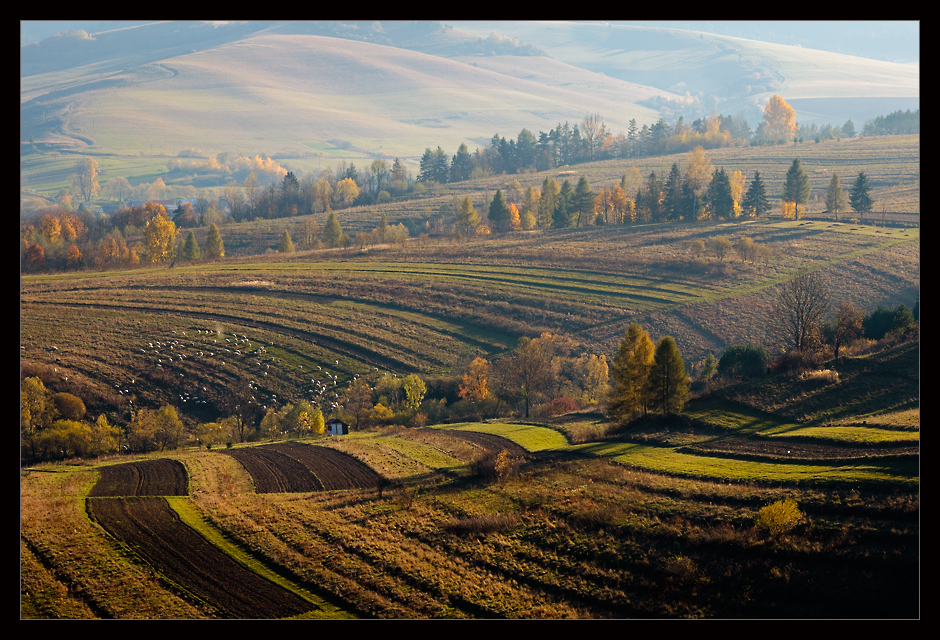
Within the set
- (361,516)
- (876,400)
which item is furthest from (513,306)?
(361,516)

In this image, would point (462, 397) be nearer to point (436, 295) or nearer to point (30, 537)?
point (436, 295)

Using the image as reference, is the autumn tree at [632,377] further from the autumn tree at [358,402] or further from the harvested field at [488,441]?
the autumn tree at [358,402]

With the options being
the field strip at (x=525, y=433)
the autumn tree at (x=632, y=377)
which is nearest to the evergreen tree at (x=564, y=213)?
the field strip at (x=525, y=433)

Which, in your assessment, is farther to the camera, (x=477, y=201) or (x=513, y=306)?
(x=477, y=201)

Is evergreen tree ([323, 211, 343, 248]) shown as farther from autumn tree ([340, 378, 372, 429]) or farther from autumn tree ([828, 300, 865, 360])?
autumn tree ([828, 300, 865, 360])

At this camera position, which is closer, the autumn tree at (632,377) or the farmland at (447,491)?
the farmland at (447,491)
